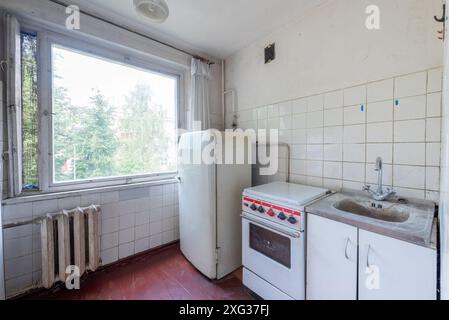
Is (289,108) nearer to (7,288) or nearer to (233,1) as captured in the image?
(233,1)

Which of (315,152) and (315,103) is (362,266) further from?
(315,103)

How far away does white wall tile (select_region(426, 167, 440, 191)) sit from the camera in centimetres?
118

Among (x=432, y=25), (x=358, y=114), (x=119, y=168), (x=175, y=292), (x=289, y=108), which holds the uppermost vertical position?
(x=432, y=25)

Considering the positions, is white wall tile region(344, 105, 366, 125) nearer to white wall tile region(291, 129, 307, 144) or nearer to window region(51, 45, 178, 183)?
white wall tile region(291, 129, 307, 144)

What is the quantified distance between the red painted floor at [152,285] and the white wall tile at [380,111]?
66.9 inches

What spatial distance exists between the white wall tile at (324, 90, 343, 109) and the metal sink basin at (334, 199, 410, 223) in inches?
31.3

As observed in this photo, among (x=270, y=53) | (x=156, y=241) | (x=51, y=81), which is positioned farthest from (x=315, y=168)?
(x=51, y=81)

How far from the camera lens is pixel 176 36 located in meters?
2.13

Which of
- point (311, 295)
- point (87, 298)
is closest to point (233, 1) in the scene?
point (311, 295)

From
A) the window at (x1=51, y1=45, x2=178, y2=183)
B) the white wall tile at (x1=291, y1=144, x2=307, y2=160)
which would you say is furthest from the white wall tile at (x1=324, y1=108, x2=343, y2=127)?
the window at (x1=51, y1=45, x2=178, y2=183)

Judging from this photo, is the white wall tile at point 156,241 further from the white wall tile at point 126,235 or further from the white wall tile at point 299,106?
the white wall tile at point 299,106

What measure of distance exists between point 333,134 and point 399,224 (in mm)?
876

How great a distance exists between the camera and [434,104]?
1.18 m
